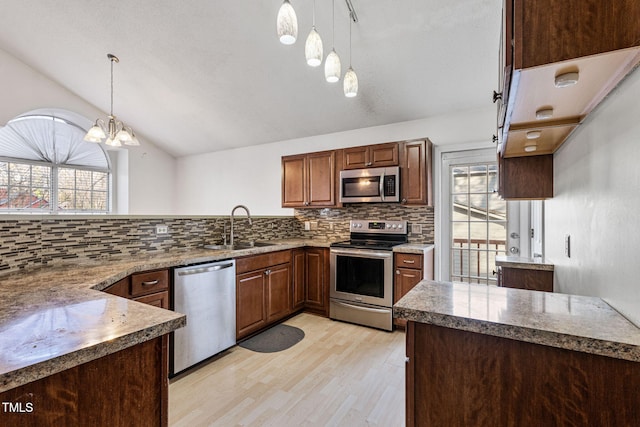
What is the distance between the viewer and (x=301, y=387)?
2.07m

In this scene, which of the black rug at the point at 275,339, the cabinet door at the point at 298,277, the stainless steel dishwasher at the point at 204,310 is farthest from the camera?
the cabinet door at the point at 298,277

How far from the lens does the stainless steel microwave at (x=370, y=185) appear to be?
3285 millimetres

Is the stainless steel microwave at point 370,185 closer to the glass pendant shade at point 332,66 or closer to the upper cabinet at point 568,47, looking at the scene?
the glass pendant shade at point 332,66

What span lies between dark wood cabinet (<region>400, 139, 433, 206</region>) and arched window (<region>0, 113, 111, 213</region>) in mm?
5128

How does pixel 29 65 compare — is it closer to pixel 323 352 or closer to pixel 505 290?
pixel 323 352

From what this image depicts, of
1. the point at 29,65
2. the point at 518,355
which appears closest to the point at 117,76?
the point at 29,65

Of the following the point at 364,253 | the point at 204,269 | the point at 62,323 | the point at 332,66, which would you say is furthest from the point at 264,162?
the point at 62,323

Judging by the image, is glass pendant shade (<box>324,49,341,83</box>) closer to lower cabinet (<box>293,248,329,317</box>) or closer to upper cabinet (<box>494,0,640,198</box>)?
upper cabinet (<box>494,0,640,198</box>)

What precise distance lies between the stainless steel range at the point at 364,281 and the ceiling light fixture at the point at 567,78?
2284 millimetres

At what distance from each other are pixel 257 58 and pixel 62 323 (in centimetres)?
298

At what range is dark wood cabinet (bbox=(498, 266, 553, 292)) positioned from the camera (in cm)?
193

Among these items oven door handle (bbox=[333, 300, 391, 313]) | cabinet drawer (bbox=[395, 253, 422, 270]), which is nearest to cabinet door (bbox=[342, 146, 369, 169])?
cabinet drawer (bbox=[395, 253, 422, 270])

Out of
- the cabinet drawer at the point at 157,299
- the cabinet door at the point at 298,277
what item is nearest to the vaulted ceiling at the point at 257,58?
the cabinet door at the point at 298,277

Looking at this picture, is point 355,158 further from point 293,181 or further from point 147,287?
point 147,287
